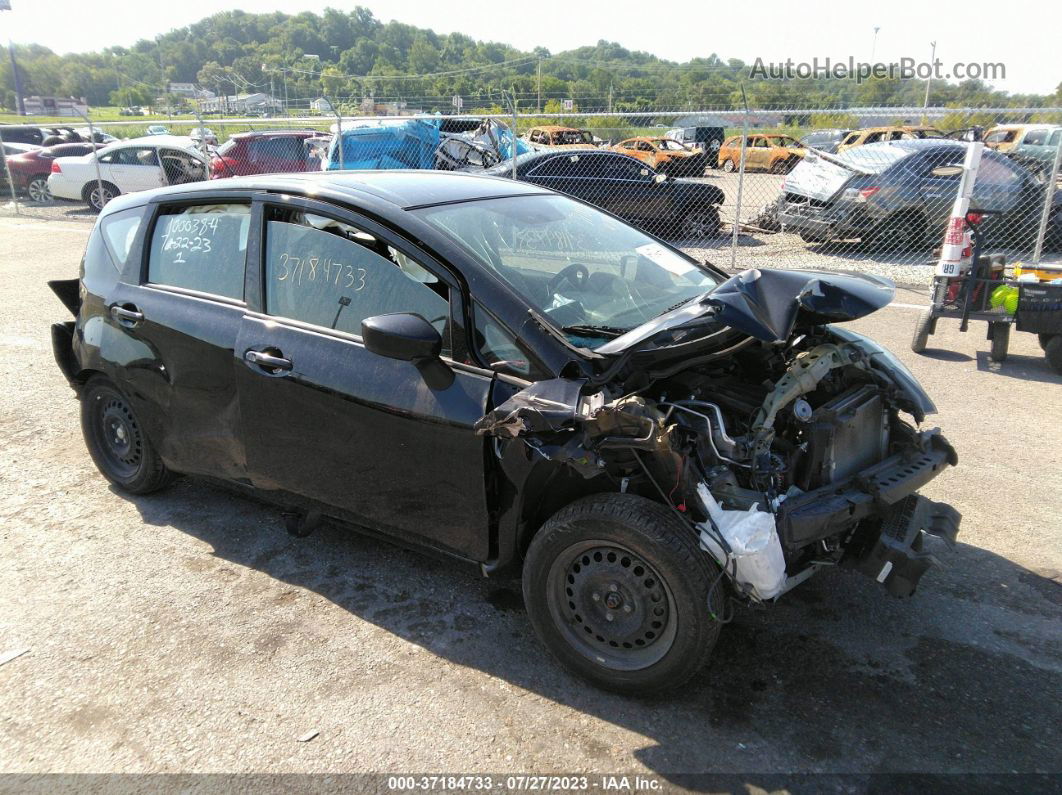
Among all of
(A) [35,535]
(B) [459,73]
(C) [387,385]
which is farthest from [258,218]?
(B) [459,73]

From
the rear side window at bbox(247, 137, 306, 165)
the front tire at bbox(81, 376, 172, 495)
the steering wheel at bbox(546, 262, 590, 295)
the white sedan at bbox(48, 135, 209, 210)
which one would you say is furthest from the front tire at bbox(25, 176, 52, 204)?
the steering wheel at bbox(546, 262, 590, 295)

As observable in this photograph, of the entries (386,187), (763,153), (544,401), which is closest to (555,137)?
(763,153)

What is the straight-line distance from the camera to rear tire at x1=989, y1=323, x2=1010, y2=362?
648 cm

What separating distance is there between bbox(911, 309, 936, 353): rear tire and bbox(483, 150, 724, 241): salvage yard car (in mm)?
6200

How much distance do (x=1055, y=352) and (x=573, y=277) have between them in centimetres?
498

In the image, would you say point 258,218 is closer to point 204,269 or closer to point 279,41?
point 204,269

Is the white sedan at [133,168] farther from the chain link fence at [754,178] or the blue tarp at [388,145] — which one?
the blue tarp at [388,145]

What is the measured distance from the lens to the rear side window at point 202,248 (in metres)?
3.68

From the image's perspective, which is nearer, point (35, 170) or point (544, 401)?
point (544, 401)

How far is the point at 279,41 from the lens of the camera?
8056 cm

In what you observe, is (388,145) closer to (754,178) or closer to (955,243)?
(754,178)

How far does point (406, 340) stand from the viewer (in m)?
2.83

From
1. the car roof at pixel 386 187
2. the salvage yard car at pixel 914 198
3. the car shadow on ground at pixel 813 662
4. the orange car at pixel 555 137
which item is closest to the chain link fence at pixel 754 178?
the salvage yard car at pixel 914 198

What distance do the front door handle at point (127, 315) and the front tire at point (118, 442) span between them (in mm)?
422
